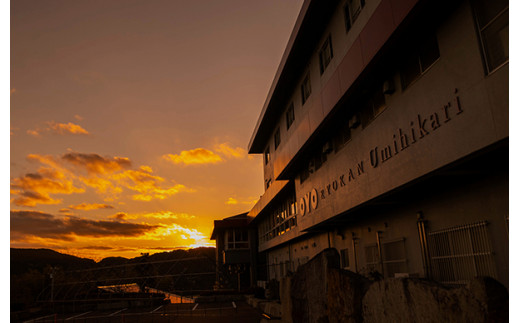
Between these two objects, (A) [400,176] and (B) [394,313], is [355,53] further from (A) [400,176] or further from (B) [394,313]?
(B) [394,313]

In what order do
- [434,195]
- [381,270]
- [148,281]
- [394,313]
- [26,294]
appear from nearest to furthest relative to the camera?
1. [394,313]
2. [434,195]
3. [381,270]
4. [26,294]
5. [148,281]

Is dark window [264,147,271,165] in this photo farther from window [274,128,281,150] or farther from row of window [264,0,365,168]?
row of window [264,0,365,168]

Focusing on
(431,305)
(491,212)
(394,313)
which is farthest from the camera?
(491,212)

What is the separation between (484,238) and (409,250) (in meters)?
3.19

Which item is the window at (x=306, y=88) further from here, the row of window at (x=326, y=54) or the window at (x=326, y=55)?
the window at (x=326, y=55)

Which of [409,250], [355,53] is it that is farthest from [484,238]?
[355,53]

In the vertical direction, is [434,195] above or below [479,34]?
below

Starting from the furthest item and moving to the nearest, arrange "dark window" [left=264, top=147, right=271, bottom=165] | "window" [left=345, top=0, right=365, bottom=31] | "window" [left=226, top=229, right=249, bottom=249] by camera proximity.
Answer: "window" [left=226, top=229, right=249, bottom=249]
"dark window" [left=264, top=147, right=271, bottom=165]
"window" [left=345, top=0, right=365, bottom=31]

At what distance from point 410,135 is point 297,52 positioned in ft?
32.5

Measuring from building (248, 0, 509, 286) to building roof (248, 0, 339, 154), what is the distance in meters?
0.07

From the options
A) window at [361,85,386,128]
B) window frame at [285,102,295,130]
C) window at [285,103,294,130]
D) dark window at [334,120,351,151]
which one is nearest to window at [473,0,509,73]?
window at [361,85,386,128]

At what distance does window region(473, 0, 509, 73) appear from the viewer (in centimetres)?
614

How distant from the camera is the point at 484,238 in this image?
7770 mm

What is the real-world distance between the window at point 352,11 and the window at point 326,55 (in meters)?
1.71
